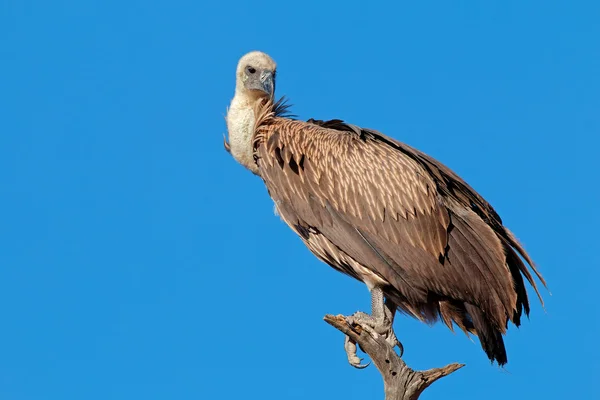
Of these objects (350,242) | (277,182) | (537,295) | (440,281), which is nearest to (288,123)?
(277,182)

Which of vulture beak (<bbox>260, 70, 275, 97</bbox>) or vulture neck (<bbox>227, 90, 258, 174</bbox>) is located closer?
vulture neck (<bbox>227, 90, 258, 174</bbox>)

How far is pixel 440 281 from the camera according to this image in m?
10.2

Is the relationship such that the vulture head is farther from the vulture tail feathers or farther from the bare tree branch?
the vulture tail feathers

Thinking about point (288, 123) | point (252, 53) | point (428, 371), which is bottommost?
point (428, 371)

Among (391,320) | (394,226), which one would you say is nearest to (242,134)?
(394,226)

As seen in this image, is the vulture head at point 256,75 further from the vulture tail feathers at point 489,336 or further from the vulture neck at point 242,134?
the vulture tail feathers at point 489,336

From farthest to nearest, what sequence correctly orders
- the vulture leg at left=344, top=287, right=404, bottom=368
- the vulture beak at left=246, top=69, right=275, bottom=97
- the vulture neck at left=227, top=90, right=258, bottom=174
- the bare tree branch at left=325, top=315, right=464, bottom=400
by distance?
the vulture beak at left=246, top=69, right=275, bottom=97 < the vulture neck at left=227, top=90, right=258, bottom=174 < the vulture leg at left=344, top=287, right=404, bottom=368 < the bare tree branch at left=325, top=315, right=464, bottom=400

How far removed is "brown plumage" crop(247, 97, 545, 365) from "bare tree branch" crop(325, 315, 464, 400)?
25.3 inches

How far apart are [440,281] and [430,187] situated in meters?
0.90

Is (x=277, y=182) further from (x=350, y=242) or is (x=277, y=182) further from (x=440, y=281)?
(x=440, y=281)

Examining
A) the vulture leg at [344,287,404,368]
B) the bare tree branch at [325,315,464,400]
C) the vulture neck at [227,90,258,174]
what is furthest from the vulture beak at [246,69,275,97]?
the bare tree branch at [325,315,464,400]

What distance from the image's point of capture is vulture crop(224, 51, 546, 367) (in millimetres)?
10219

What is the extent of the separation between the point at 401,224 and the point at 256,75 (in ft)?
7.49

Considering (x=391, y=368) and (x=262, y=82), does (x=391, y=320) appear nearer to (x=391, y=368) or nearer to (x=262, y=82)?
(x=391, y=368)
